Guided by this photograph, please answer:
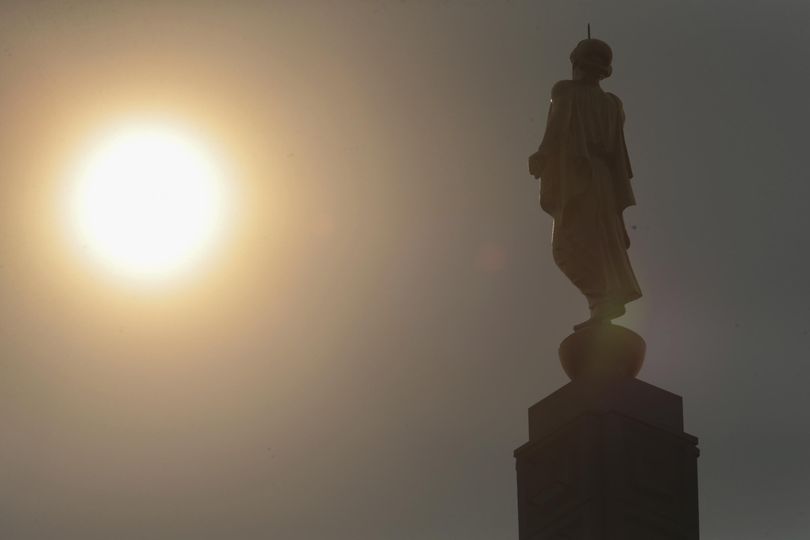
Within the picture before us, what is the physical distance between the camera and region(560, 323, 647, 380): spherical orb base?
14.6 m

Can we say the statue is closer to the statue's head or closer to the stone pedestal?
the statue's head

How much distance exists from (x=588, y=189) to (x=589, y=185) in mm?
39

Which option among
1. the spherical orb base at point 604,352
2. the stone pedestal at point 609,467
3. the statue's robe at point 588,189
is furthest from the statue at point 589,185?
the stone pedestal at point 609,467

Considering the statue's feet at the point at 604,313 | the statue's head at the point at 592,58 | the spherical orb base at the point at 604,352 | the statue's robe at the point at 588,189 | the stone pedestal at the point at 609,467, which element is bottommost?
the stone pedestal at the point at 609,467

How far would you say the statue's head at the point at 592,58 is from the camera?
52.1ft

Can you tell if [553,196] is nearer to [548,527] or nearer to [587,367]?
[587,367]

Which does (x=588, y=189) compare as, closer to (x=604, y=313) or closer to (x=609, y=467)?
(x=604, y=313)

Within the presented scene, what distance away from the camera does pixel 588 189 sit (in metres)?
15.5

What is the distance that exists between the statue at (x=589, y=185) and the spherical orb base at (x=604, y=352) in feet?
0.89

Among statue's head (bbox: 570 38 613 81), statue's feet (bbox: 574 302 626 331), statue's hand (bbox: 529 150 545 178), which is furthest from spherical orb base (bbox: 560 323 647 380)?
statue's head (bbox: 570 38 613 81)

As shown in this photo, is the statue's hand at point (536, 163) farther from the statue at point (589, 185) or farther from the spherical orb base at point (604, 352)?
the spherical orb base at point (604, 352)

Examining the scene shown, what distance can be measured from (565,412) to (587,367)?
0.46 metres

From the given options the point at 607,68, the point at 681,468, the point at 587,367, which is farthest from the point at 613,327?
the point at 607,68

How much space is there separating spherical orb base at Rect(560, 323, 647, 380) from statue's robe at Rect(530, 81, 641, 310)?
42 centimetres
